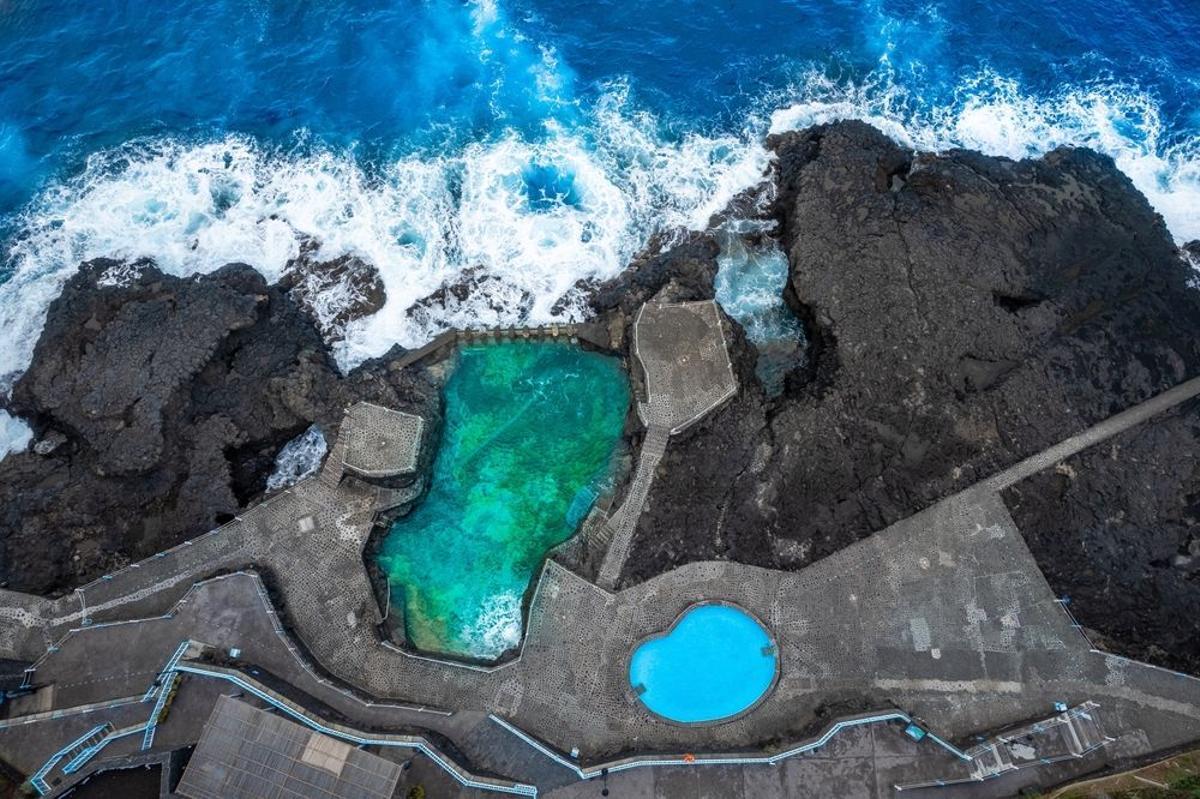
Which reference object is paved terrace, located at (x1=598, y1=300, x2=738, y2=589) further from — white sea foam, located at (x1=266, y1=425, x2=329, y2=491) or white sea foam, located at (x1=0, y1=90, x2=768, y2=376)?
white sea foam, located at (x1=266, y1=425, x2=329, y2=491)

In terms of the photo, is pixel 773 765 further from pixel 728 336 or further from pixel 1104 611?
pixel 728 336

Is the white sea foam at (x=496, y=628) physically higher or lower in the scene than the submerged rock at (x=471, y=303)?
lower

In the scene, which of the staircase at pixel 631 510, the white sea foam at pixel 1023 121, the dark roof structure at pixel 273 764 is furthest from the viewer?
the white sea foam at pixel 1023 121

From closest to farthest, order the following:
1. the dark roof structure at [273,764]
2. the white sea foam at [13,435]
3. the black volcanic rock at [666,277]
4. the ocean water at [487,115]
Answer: the dark roof structure at [273,764]
the white sea foam at [13,435]
the black volcanic rock at [666,277]
the ocean water at [487,115]

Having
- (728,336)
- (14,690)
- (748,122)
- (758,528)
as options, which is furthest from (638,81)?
(14,690)

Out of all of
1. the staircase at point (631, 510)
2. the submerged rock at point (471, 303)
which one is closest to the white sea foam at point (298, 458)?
the submerged rock at point (471, 303)

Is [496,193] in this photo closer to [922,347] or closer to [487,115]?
[487,115]

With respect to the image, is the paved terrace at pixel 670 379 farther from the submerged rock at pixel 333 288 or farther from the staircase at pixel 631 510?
the submerged rock at pixel 333 288
